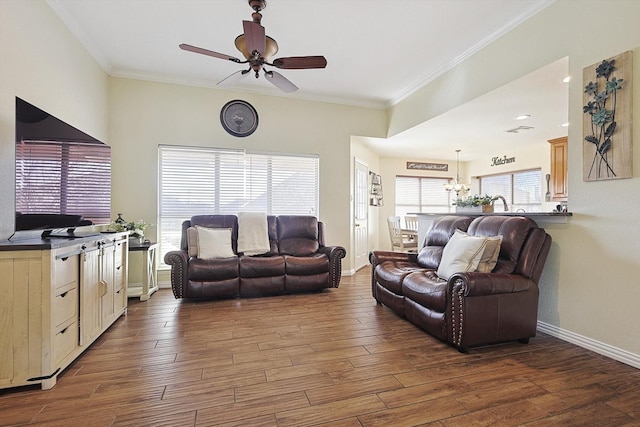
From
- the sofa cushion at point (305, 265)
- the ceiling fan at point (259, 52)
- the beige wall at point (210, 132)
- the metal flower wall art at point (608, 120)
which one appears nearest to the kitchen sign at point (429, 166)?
the beige wall at point (210, 132)

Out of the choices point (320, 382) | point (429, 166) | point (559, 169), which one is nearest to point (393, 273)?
point (320, 382)

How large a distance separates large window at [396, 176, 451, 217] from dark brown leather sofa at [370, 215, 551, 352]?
4.46m

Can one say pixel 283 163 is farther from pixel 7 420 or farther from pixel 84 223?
pixel 7 420

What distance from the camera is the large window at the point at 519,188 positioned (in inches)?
250

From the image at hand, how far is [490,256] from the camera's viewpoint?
8.57 feet

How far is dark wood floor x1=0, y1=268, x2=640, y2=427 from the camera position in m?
1.59

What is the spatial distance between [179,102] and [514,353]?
16.1ft

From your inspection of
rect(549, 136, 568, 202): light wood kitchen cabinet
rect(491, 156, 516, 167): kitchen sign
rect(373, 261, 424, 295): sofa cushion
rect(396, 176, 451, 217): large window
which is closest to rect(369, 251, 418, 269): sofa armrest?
rect(373, 261, 424, 295): sofa cushion

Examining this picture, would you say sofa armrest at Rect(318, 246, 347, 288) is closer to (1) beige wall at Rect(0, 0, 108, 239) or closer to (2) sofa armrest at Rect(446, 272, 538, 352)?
(2) sofa armrest at Rect(446, 272, 538, 352)

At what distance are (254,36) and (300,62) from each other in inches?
21.0

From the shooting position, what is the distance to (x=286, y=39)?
11.0ft

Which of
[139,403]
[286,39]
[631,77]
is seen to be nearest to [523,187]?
[631,77]

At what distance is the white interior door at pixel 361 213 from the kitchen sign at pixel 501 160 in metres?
3.28

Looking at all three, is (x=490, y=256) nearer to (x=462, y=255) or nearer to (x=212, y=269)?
(x=462, y=255)
